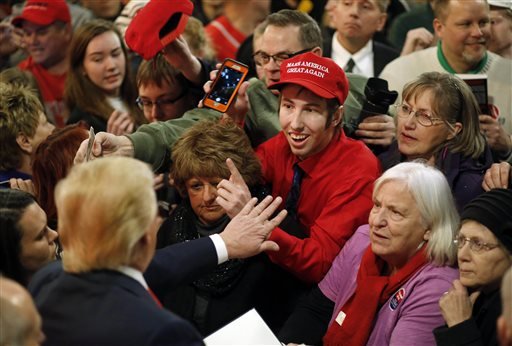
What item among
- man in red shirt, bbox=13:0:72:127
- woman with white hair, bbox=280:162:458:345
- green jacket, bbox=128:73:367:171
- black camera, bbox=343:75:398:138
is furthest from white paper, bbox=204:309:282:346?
man in red shirt, bbox=13:0:72:127

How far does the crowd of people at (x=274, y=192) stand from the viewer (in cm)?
237

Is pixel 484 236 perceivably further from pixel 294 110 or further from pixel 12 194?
pixel 12 194

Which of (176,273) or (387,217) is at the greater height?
(387,217)

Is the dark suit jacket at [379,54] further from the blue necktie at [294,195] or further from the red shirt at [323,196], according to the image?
the blue necktie at [294,195]

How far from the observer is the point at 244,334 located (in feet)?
10.1

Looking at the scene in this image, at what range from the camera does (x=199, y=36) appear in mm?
5508

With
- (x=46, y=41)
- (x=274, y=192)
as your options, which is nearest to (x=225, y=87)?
(x=274, y=192)

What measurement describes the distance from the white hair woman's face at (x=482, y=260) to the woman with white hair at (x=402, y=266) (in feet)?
0.38

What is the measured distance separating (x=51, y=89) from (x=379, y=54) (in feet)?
7.05

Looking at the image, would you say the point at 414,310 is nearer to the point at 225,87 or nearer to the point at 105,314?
the point at 105,314

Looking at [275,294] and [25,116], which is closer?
[275,294]

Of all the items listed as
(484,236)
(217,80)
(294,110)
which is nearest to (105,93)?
(217,80)

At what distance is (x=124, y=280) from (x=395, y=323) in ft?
3.97

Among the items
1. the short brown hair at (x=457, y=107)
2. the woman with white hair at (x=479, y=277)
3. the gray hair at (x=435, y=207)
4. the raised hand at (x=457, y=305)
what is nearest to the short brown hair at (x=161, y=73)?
the short brown hair at (x=457, y=107)
